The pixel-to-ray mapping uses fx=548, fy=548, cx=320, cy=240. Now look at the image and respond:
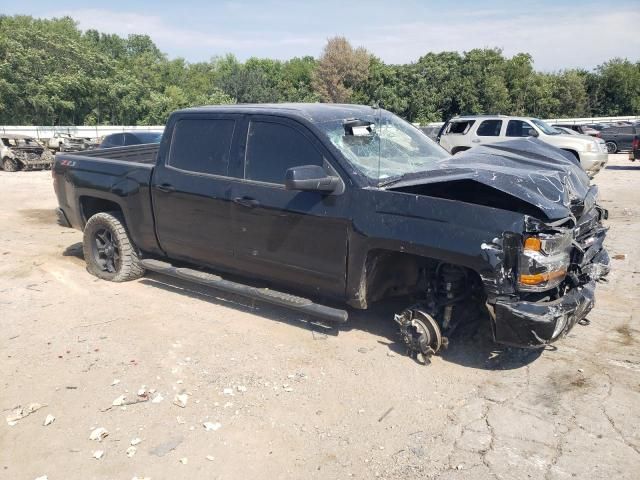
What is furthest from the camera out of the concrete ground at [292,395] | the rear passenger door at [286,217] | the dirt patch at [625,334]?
the dirt patch at [625,334]

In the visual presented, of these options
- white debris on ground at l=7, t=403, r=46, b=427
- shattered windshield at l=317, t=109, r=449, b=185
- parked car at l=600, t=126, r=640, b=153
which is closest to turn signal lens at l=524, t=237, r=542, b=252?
shattered windshield at l=317, t=109, r=449, b=185

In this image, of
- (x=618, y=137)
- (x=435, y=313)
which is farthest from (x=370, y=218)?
(x=618, y=137)

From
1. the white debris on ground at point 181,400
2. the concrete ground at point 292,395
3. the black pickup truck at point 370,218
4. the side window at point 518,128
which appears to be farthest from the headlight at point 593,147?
the white debris on ground at point 181,400

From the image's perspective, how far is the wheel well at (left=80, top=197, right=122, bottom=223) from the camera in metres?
6.29

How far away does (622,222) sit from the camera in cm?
887

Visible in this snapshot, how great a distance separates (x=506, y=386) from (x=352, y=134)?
2.25 metres

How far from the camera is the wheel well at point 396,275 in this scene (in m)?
4.08

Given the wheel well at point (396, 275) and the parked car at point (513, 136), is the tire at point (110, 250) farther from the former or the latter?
the parked car at point (513, 136)

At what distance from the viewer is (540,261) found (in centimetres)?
349

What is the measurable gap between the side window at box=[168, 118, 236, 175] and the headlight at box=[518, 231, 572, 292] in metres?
2.63

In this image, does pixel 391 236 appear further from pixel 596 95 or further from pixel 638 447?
pixel 596 95

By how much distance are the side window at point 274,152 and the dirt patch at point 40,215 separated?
21.5 ft

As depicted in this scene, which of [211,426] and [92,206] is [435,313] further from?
Result: [92,206]

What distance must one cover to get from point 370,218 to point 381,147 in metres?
0.88
